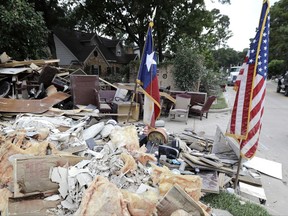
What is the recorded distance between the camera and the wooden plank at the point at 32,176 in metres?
2.99

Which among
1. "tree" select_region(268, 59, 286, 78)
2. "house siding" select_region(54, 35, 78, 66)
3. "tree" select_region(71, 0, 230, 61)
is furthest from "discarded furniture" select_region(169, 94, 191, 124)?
"tree" select_region(268, 59, 286, 78)

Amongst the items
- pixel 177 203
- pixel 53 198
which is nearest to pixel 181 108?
pixel 177 203

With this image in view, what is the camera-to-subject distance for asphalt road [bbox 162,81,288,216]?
13.8ft

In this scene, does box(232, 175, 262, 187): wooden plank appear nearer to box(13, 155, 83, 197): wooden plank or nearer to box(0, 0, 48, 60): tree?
box(13, 155, 83, 197): wooden plank

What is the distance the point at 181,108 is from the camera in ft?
32.7

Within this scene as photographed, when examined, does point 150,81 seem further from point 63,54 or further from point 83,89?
point 63,54

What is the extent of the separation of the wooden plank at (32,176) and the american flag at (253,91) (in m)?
3.10

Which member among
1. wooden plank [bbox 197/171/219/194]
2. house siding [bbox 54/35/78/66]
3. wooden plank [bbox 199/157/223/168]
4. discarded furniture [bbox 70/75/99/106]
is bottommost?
A: wooden plank [bbox 197/171/219/194]

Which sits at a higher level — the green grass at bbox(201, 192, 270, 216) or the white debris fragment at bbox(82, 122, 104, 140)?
the white debris fragment at bbox(82, 122, 104, 140)

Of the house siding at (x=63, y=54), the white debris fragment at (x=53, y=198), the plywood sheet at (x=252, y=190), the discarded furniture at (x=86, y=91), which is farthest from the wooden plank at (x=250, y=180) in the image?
the house siding at (x=63, y=54)

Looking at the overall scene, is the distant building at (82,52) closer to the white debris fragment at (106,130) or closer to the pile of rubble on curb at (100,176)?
the white debris fragment at (106,130)

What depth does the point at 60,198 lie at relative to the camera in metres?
3.02

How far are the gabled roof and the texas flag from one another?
21475mm

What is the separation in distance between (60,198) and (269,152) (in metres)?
5.74
